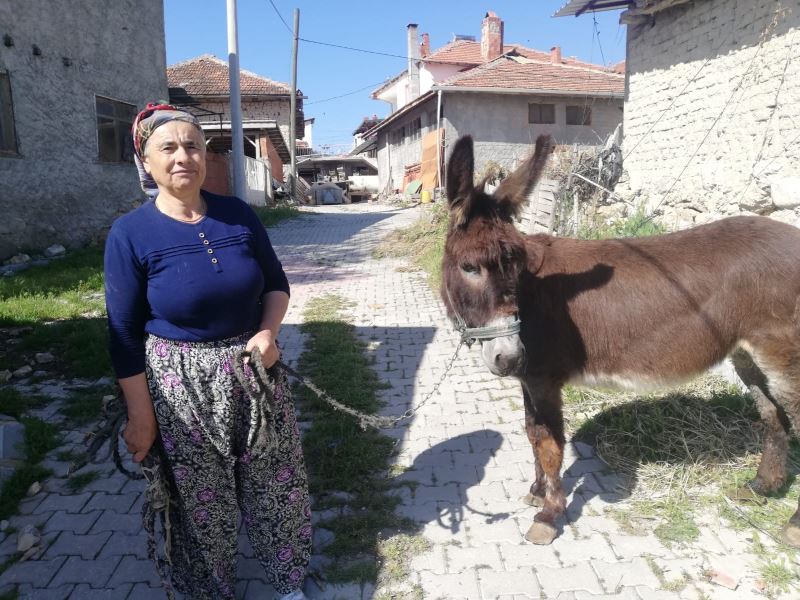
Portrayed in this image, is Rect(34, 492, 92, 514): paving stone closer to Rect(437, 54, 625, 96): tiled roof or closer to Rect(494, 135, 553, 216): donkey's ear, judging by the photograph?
Rect(494, 135, 553, 216): donkey's ear

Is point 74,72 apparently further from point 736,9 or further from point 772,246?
point 772,246

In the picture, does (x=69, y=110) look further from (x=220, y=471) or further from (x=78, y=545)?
(x=220, y=471)

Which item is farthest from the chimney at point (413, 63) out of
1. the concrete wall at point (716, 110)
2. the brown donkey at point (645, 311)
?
the brown donkey at point (645, 311)

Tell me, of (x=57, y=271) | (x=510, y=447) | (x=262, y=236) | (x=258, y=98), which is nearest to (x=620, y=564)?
(x=510, y=447)

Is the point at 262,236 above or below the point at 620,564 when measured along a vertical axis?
above

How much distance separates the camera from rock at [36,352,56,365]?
517cm

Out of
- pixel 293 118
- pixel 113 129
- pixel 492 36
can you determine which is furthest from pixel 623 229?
pixel 492 36

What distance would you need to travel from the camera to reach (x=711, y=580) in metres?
2.58

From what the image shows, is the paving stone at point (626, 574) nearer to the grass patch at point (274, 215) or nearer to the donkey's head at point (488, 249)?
the donkey's head at point (488, 249)

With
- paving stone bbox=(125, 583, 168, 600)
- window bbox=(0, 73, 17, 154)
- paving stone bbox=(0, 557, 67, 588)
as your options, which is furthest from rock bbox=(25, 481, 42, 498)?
window bbox=(0, 73, 17, 154)

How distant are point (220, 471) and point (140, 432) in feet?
1.21

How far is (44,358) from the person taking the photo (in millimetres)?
5211

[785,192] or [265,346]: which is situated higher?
[785,192]

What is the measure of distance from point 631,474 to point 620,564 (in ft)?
2.83
